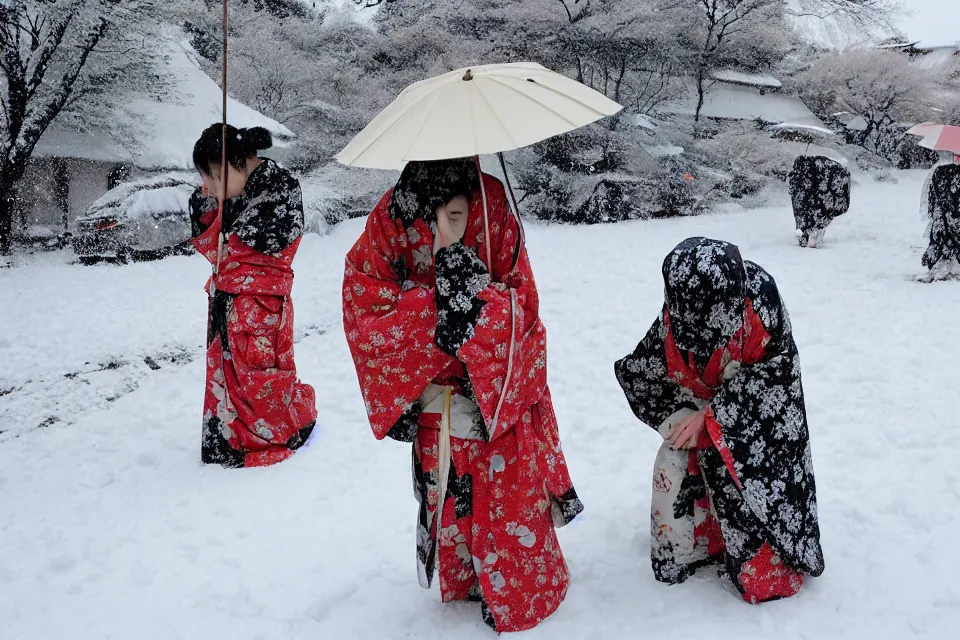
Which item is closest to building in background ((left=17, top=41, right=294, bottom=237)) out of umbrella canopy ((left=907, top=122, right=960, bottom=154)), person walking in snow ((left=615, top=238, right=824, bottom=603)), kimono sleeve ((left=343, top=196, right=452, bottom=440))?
umbrella canopy ((left=907, top=122, right=960, bottom=154))

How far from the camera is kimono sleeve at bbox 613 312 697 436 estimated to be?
2.26 meters

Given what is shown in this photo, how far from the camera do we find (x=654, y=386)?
2.29m

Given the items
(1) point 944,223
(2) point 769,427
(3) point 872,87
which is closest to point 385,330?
(2) point 769,427

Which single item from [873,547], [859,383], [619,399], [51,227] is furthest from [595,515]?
[51,227]

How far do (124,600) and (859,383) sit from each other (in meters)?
4.11

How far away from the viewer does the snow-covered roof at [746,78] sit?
15.4m

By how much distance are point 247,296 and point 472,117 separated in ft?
6.40

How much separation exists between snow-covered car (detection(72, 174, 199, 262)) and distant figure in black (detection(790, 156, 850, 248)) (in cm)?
832

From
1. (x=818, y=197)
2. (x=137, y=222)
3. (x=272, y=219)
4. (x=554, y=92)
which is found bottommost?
(x=137, y=222)

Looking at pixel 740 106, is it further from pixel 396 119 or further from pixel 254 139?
pixel 396 119

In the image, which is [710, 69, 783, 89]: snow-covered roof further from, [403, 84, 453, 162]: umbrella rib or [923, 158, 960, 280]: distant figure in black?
[403, 84, 453, 162]: umbrella rib

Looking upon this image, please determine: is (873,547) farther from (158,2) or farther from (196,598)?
(158,2)

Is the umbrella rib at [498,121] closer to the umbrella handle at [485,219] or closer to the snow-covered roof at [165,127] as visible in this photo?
the umbrella handle at [485,219]

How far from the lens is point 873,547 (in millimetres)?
2527
